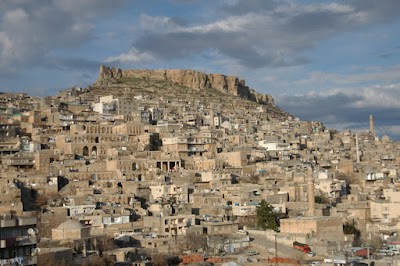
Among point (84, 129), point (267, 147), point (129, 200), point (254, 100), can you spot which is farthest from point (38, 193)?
point (254, 100)

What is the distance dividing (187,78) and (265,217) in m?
76.8

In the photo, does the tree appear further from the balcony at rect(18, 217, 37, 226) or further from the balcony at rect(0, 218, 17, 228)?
the balcony at rect(0, 218, 17, 228)

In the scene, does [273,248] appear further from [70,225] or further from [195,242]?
[70,225]

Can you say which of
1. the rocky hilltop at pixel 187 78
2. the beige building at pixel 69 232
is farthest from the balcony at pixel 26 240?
the rocky hilltop at pixel 187 78

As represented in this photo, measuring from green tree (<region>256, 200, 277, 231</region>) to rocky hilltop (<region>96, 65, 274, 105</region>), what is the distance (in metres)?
67.8

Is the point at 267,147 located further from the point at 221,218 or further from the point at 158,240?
the point at 158,240

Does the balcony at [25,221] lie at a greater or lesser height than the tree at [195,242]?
greater

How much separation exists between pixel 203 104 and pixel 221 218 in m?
56.9

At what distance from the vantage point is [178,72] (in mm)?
114062

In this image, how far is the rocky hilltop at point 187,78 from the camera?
109 metres

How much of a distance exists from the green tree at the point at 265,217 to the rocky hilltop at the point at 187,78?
2669 inches

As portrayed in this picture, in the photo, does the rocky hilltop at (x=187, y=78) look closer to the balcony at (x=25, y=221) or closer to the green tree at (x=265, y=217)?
the green tree at (x=265, y=217)

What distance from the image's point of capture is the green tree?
38406 millimetres

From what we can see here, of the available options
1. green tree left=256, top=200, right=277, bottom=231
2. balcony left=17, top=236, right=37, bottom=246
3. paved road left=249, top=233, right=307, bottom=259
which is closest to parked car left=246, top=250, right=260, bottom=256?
paved road left=249, top=233, right=307, bottom=259
